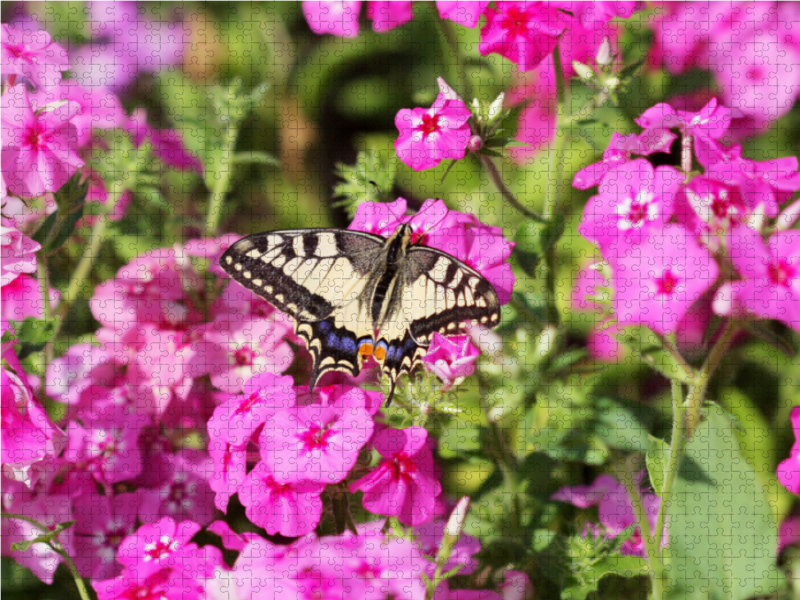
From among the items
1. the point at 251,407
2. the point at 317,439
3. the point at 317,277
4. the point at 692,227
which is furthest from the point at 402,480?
the point at 692,227

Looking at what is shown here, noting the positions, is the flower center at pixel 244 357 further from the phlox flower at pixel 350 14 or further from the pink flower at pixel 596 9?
the pink flower at pixel 596 9

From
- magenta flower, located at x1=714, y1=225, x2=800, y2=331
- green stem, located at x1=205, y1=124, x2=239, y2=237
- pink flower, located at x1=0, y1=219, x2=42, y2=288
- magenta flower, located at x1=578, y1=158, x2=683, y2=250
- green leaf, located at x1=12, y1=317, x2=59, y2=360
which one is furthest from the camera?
green stem, located at x1=205, y1=124, x2=239, y2=237

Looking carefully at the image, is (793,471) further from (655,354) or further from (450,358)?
(450,358)

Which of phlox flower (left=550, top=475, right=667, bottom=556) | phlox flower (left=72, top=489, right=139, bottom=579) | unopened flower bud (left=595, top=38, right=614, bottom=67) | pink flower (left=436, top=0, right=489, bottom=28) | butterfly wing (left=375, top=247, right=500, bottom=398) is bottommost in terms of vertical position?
phlox flower (left=550, top=475, right=667, bottom=556)

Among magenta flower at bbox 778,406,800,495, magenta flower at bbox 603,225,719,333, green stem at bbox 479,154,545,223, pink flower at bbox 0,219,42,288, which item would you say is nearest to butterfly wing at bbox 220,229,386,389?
green stem at bbox 479,154,545,223

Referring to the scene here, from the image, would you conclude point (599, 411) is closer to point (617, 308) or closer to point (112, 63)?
point (617, 308)

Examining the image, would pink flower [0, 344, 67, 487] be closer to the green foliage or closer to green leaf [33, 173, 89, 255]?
green leaf [33, 173, 89, 255]

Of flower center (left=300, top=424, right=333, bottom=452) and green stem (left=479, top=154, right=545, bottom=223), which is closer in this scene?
flower center (left=300, top=424, right=333, bottom=452)
